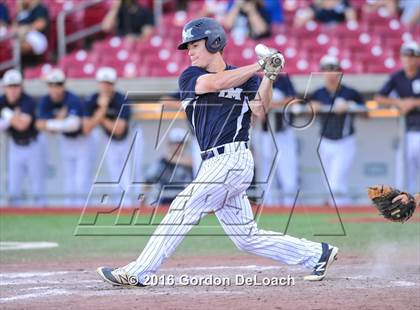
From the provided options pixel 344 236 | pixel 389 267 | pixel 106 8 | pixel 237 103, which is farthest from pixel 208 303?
pixel 106 8

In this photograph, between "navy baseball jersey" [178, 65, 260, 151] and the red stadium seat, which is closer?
"navy baseball jersey" [178, 65, 260, 151]

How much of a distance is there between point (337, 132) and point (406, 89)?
47.5 inches

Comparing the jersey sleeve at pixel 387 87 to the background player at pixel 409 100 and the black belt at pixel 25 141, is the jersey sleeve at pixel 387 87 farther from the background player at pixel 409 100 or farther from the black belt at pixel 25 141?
the black belt at pixel 25 141

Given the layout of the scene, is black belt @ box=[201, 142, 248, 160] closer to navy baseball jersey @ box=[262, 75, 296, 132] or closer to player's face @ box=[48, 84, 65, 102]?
navy baseball jersey @ box=[262, 75, 296, 132]

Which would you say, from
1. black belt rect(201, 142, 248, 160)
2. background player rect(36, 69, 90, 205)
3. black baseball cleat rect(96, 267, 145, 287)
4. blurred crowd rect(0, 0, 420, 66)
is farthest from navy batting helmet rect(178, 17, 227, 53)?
blurred crowd rect(0, 0, 420, 66)

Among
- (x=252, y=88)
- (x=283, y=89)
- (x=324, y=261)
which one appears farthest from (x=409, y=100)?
(x=252, y=88)

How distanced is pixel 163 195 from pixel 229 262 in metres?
5.29

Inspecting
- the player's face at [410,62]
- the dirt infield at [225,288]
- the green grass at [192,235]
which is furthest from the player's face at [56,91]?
the dirt infield at [225,288]

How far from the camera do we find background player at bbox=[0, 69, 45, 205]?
14477 mm

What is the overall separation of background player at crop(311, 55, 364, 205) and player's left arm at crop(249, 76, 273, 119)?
701 centimetres

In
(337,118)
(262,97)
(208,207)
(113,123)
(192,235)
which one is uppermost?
(262,97)

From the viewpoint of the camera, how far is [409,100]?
45.3 feet

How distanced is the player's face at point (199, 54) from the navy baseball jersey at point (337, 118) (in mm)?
7306

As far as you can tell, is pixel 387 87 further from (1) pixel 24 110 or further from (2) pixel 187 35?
(2) pixel 187 35
